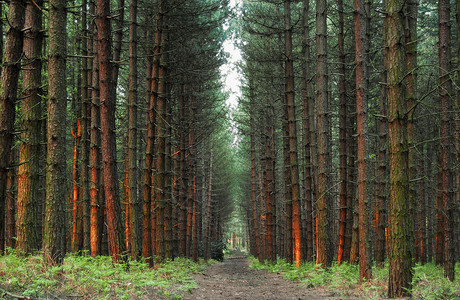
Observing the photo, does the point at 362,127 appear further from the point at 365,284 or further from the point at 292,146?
the point at 292,146

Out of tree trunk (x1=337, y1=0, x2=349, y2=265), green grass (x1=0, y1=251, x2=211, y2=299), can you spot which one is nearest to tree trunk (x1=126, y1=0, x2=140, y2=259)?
green grass (x1=0, y1=251, x2=211, y2=299)

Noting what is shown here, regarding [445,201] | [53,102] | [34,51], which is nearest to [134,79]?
[34,51]

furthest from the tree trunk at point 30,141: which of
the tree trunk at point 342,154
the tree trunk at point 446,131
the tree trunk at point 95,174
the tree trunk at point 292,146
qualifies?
the tree trunk at point 446,131

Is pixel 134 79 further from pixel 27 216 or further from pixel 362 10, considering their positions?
pixel 362 10

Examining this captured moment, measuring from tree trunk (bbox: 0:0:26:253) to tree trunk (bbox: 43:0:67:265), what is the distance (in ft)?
3.09

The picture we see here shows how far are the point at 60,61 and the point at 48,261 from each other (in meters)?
3.74

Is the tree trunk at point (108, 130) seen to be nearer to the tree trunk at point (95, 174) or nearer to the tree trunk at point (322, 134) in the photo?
the tree trunk at point (95, 174)

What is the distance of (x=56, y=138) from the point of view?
661 centimetres

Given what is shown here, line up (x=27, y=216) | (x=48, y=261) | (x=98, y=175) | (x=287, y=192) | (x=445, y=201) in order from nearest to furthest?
1. (x=48, y=261)
2. (x=27, y=216)
3. (x=445, y=201)
4. (x=98, y=175)
5. (x=287, y=192)

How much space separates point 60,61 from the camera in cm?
673

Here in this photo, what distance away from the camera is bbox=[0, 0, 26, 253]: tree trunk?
22.5 ft

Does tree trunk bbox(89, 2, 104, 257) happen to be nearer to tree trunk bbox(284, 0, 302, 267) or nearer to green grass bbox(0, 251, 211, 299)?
green grass bbox(0, 251, 211, 299)

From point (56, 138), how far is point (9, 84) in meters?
1.62

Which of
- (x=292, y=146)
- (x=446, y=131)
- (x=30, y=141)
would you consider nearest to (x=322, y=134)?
(x=292, y=146)
